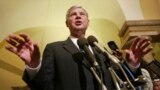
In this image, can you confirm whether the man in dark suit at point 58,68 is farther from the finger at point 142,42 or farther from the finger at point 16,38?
the finger at point 142,42

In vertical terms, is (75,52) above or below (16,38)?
below

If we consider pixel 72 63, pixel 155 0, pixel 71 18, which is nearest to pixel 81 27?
pixel 71 18

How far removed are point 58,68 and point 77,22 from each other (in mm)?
440

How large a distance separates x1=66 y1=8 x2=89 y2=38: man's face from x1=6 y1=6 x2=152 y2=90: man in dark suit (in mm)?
151

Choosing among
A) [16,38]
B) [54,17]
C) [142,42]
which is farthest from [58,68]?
[54,17]

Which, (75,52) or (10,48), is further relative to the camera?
(75,52)

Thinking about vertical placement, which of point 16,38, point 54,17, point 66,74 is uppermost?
point 54,17

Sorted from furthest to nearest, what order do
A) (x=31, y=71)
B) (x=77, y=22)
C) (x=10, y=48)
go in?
(x=77, y=22) < (x=31, y=71) < (x=10, y=48)

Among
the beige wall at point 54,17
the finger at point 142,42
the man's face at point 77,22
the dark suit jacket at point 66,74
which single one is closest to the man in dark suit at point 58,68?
the dark suit jacket at point 66,74

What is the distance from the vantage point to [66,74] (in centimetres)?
192

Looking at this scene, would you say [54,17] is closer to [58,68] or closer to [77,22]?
[77,22]

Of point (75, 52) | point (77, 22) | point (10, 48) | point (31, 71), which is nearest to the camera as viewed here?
point (10, 48)

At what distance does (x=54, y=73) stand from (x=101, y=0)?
2.14 metres

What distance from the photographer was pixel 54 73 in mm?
1942
